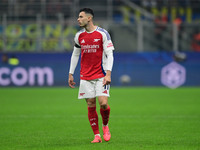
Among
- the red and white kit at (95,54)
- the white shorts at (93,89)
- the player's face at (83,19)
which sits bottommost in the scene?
the white shorts at (93,89)

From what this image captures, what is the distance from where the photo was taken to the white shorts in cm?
712

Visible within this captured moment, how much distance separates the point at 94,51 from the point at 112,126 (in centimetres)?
250

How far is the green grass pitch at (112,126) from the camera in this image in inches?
266

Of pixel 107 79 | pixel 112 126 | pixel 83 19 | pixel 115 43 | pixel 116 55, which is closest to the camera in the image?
pixel 107 79

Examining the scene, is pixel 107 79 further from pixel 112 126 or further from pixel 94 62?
pixel 112 126

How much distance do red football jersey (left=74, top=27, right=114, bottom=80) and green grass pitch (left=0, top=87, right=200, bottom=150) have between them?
1.08 m

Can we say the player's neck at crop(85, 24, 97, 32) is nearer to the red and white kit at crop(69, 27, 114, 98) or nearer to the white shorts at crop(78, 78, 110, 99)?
the red and white kit at crop(69, 27, 114, 98)

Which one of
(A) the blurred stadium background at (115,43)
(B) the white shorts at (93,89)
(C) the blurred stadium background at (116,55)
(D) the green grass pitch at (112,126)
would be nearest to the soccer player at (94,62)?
(B) the white shorts at (93,89)

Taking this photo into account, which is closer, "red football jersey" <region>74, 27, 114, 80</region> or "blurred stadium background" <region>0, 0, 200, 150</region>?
"red football jersey" <region>74, 27, 114, 80</region>

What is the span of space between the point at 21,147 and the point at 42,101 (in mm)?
9078

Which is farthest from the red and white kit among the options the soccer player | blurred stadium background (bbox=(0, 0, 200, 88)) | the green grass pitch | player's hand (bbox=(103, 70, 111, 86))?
blurred stadium background (bbox=(0, 0, 200, 88))

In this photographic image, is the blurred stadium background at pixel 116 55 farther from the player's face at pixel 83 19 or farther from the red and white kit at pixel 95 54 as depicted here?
the player's face at pixel 83 19

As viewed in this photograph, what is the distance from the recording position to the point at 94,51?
7.18 m

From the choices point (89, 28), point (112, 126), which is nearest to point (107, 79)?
point (89, 28)
